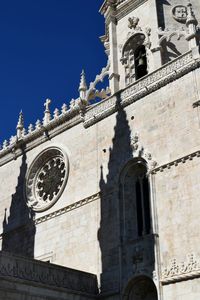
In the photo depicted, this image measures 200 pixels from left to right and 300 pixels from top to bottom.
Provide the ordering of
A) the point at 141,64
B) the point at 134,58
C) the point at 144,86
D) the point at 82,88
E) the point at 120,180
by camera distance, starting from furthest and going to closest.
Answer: the point at 82,88, the point at 134,58, the point at 141,64, the point at 144,86, the point at 120,180

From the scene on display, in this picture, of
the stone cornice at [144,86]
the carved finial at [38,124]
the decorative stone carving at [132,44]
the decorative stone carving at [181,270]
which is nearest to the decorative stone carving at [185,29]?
the stone cornice at [144,86]

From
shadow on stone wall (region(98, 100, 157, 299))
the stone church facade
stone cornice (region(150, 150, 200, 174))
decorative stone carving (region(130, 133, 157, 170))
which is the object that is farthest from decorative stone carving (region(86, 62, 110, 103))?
stone cornice (region(150, 150, 200, 174))

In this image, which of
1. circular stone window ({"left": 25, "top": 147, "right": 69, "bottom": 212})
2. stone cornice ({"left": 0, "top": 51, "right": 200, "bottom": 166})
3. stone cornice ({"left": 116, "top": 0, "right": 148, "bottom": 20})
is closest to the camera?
stone cornice ({"left": 0, "top": 51, "right": 200, "bottom": 166})

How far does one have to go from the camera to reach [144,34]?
76.7ft

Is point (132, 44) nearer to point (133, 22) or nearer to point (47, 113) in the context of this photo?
point (133, 22)

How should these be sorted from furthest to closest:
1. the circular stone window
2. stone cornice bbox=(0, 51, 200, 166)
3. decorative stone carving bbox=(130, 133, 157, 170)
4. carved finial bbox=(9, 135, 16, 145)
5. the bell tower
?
1. carved finial bbox=(9, 135, 16, 145)
2. the circular stone window
3. the bell tower
4. stone cornice bbox=(0, 51, 200, 166)
5. decorative stone carving bbox=(130, 133, 157, 170)

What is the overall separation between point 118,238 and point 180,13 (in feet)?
34.6

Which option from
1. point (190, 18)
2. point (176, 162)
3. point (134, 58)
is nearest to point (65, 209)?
point (176, 162)

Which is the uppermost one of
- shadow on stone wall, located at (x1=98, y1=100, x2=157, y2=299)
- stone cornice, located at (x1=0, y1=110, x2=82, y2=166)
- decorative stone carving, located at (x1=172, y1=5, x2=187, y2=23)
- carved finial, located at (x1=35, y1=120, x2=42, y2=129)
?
decorative stone carving, located at (x1=172, y1=5, x2=187, y2=23)

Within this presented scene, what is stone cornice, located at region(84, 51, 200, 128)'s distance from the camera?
20188mm

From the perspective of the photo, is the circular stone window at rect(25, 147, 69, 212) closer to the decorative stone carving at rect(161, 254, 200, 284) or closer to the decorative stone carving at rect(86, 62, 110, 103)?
the decorative stone carving at rect(86, 62, 110, 103)

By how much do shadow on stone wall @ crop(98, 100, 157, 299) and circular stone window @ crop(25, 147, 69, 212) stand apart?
318cm

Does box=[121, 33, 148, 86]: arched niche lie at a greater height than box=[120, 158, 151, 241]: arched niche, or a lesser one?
greater

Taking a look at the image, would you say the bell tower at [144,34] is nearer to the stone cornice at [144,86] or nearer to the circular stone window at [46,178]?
the stone cornice at [144,86]
